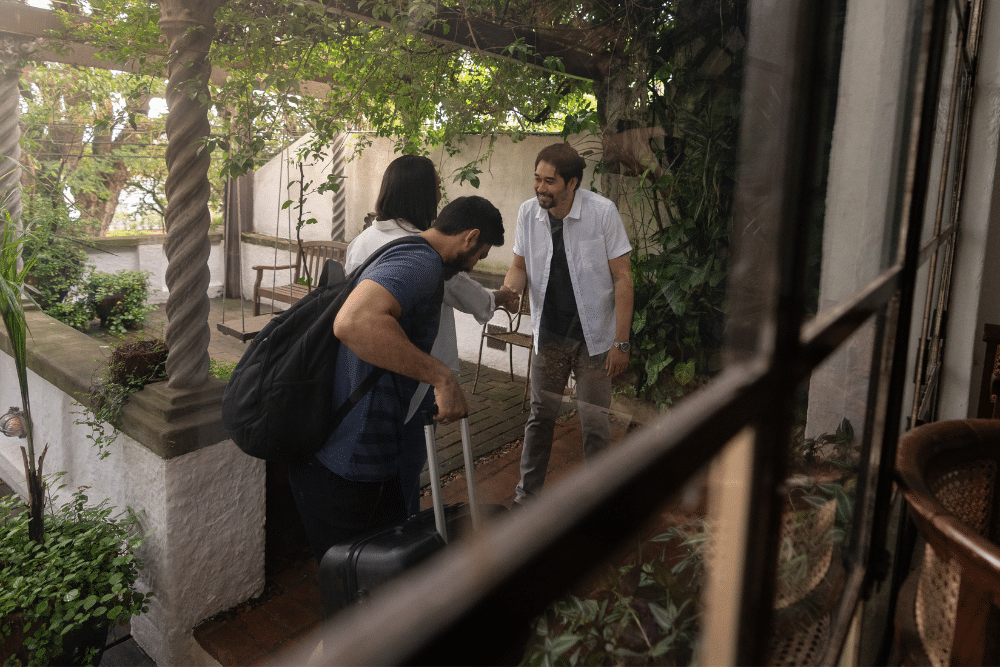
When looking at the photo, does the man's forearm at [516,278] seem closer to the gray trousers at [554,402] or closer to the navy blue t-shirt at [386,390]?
the gray trousers at [554,402]

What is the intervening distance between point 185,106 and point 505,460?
2.06 meters

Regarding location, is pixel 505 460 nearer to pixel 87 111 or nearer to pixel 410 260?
pixel 410 260

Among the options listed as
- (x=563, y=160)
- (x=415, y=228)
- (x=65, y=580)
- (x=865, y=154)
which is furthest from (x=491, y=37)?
(x=65, y=580)

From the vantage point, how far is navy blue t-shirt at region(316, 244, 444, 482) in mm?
1480

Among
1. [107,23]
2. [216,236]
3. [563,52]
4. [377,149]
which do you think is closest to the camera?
[107,23]

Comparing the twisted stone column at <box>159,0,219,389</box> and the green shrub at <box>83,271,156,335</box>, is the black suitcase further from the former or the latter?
the green shrub at <box>83,271,156,335</box>

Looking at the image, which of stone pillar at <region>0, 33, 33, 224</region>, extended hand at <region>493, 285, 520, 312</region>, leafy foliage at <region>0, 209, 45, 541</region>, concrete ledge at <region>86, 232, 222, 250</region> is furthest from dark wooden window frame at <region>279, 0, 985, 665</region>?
concrete ledge at <region>86, 232, 222, 250</region>

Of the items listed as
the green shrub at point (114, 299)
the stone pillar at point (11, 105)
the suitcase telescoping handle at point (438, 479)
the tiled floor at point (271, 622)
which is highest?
the stone pillar at point (11, 105)

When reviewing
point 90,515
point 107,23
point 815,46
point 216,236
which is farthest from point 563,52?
point 216,236

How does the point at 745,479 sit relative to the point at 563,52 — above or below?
below

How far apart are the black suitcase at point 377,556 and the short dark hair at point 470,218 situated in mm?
556

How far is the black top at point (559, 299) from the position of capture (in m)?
2.40

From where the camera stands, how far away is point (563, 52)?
3.19 metres

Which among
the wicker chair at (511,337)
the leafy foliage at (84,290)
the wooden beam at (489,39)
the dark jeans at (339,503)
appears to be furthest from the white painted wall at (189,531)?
the leafy foliage at (84,290)
